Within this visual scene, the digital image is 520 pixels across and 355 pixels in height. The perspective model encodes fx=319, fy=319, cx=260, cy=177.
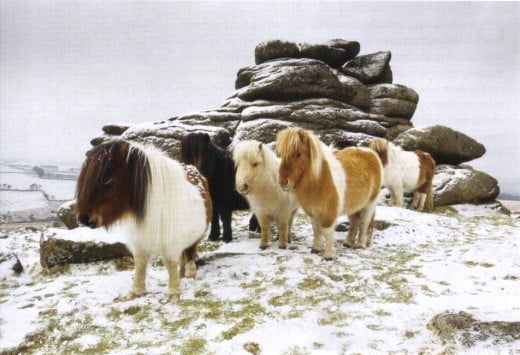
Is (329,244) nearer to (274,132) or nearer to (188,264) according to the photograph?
(188,264)

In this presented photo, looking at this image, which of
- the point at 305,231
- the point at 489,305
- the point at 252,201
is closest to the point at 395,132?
the point at 305,231

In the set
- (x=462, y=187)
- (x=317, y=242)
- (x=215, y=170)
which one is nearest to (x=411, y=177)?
(x=462, y=187)

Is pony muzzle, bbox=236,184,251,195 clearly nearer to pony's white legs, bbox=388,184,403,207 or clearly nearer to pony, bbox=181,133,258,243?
pony, bbox=181,133,258,243

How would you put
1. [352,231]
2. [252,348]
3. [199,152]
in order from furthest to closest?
[352,231], [199,152], [252,348]

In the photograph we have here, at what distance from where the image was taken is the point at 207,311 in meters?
3.28

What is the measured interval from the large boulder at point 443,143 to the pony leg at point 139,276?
36.0ft

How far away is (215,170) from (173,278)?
245 centimetres

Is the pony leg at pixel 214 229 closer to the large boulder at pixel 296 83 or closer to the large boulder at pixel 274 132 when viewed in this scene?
the large boulder at pixel 274 132

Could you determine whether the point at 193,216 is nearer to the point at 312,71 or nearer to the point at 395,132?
the point at 312,71

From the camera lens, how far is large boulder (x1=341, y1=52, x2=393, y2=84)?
1578 cm

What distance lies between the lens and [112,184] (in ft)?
10.1

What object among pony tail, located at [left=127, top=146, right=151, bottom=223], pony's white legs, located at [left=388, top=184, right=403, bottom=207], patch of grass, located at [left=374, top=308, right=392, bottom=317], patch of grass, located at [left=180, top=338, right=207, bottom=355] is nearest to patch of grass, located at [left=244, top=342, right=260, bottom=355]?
patch of grass, located at [left=180, top=338, right=207, bottom=355]

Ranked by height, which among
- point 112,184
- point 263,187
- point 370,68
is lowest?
point 263,187

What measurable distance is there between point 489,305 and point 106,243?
5.30 metres
